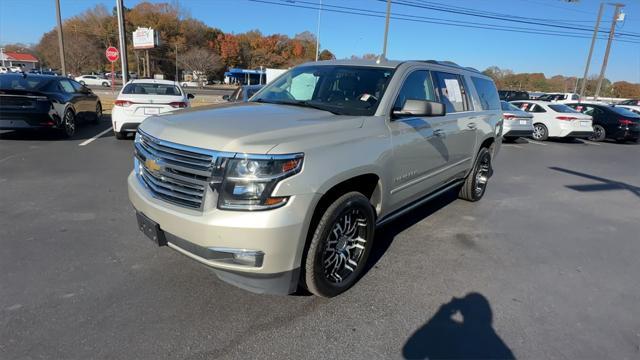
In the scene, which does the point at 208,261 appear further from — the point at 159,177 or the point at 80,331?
the point at 80,331

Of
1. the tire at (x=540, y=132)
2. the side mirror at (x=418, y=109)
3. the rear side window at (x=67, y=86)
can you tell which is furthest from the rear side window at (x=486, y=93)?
the tire at (x=540, y=132)

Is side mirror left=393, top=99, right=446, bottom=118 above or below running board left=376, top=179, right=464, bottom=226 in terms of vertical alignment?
above

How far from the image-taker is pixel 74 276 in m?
3.37

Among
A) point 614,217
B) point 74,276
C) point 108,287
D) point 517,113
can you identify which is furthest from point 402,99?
point 517,113

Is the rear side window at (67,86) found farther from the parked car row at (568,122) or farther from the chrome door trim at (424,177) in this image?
the parked car row at (568,122)

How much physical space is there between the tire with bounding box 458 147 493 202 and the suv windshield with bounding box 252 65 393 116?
2781 mm

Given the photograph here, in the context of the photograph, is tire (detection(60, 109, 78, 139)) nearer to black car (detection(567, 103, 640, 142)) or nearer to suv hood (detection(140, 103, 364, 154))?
suv hood (detection(140, 103, 364, 154))

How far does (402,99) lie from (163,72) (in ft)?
298

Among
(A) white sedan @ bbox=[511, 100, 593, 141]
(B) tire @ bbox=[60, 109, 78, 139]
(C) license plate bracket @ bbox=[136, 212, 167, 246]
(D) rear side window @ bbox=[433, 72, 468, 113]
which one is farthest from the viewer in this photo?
(A) white sedan @ bbox=[511, 100, 593, 141]

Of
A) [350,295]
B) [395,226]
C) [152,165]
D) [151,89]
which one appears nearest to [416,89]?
[395,226]

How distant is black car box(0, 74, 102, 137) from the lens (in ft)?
28.4

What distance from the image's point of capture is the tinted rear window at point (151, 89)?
10.1 meters

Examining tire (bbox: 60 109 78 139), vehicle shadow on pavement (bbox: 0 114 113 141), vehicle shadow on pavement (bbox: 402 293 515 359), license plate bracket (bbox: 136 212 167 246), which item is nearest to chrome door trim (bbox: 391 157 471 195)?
vehicle shadow on pavement (bbox: 402 293 515 359)

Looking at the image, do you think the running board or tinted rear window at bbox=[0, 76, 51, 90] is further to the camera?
tinted rear window at bbox=[0, 76, 51, 90]
